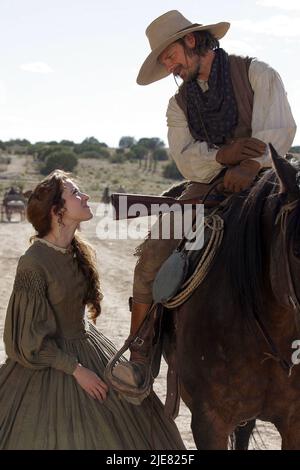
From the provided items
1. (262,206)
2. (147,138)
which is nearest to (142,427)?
(262,206)

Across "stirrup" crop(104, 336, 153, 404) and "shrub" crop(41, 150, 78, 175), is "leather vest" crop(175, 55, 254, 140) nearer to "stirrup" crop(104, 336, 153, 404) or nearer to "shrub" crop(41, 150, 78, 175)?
"stirrup" crop(104, 336, 153, 404)

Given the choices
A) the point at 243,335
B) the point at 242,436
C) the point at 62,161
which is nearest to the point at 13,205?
the point at 242,436

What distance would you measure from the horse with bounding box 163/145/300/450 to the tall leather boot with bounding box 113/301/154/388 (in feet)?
0.91

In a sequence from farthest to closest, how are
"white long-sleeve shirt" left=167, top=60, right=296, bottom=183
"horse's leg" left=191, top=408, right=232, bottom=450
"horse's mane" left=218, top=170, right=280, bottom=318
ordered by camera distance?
1. "white long-sleeve shirt" left=167, top=60, right=296, bottom=183
2. "horse's leg" left=191, top=408, right=232, bottom=450
3. "horse's mane" left=218, top=170, right=280, bottom=318

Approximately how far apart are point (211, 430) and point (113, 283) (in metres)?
10.9

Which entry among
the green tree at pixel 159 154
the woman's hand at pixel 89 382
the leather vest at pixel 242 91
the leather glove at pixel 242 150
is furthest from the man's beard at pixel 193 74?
the green tree at pixel 159 154

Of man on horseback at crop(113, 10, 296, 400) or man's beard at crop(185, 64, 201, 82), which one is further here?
man's beard at crop(185, 64, 201, 82)

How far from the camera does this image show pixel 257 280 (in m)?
3.91

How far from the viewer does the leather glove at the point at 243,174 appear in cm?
434

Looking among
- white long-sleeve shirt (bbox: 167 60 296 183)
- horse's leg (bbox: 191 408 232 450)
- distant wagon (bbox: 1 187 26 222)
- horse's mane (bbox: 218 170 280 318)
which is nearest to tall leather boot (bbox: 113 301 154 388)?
horse's leg (bbox: 191 408 232 450)

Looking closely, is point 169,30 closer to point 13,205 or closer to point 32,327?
point 32,327

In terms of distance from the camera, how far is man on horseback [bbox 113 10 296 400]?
4.47 metres

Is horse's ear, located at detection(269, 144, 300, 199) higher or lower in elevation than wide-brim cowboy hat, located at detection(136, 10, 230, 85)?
lower

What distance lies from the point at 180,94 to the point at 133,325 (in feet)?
4.74
